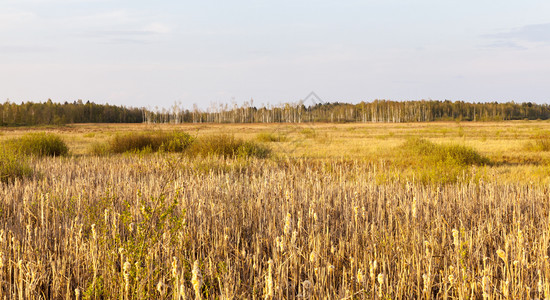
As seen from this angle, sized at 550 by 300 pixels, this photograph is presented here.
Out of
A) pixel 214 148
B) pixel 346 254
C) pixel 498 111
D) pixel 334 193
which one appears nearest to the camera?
pixel 346 254

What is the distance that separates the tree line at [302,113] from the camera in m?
113

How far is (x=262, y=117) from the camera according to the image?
130 meters

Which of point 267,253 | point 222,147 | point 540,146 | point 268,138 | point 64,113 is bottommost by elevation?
point 540,146

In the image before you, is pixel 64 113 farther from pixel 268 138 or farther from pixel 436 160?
pixel 436 160

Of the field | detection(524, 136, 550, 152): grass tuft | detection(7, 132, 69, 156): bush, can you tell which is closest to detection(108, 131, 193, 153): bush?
detection(7, 132, 69, 156): bush

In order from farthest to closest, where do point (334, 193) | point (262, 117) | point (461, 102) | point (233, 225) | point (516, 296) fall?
point (461, 102) < point (262, 117) < point (334, 193) < point (233, 225) < point (516, 296)

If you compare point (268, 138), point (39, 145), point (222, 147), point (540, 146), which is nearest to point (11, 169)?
point (222, 147)

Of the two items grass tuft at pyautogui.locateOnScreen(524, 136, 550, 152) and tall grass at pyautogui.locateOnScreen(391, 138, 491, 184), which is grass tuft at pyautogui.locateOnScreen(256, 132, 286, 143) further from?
grass tuft at pyautogui.locateOnScreen(524, 136, 550, 152)

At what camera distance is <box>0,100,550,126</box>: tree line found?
11338cm

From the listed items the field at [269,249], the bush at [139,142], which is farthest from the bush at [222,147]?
the field at [269,249]

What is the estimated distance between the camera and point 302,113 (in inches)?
4466

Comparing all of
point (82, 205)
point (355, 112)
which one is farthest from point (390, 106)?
point (82, 205)

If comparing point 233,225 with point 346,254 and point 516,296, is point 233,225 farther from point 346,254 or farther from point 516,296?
point 516,296

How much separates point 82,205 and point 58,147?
42.5 ft
